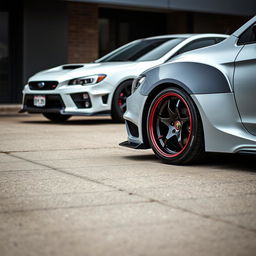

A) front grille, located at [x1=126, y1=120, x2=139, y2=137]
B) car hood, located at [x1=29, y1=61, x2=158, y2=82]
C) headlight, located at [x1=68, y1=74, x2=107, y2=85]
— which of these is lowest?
front grille, located at [x1=126, y1=120, x2=139, y2=137]

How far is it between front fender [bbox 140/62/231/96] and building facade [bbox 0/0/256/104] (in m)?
10.3

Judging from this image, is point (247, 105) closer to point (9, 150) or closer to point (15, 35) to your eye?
point (9, 150)

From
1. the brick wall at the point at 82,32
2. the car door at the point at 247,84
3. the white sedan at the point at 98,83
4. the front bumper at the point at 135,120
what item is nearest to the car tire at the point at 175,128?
the front bumper at the point at 135,120

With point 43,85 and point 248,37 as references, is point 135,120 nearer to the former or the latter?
point 248,37

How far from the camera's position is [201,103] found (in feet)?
19.1

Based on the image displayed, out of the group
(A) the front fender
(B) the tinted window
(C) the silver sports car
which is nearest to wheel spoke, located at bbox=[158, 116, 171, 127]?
(C) the silver sports car

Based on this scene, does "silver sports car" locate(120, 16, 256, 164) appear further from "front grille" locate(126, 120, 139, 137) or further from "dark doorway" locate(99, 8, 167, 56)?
"dark doorway" locate(99, 8, 167, 56)

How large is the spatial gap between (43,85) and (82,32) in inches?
297

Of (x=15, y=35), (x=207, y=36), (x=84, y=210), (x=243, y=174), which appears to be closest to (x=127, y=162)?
(x=243, y=174)

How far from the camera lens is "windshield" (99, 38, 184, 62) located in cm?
1181

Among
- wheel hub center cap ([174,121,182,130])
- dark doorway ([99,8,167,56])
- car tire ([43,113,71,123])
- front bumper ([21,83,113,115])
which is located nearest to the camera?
wheel hub center cap ([174,121,182,130])

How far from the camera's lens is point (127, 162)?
637cm

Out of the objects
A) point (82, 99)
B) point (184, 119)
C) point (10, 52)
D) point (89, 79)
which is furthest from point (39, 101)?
point (10, 52)

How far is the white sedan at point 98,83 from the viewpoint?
11.3 metres
